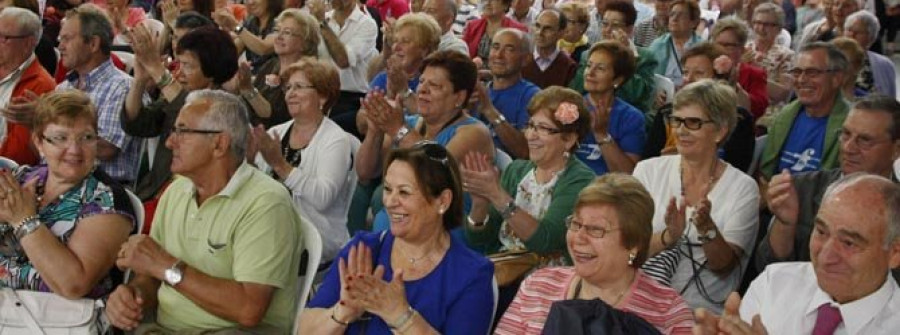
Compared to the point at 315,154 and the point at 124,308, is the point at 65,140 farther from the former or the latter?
the point at 315,154

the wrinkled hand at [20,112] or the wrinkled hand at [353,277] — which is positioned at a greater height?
the wrinkled hand at [353,277]

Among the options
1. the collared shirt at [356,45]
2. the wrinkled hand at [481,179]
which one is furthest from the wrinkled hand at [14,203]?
the collared shirt at [356,45]

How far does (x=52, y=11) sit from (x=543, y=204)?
179 inches

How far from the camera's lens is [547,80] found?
587 centimetres

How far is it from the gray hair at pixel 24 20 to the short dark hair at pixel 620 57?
93.2 inches

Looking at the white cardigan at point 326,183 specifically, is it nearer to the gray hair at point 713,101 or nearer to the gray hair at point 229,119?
the gray hair at point 229,119

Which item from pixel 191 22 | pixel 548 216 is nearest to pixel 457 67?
pixel 548 216

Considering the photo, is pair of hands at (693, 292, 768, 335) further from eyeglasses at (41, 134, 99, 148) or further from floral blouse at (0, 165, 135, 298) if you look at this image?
eyeglasses at (41, 134, 99, 148)

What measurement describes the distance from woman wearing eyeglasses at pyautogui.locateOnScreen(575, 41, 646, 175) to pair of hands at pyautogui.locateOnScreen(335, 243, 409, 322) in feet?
6.26

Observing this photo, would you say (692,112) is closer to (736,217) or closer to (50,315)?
(736,217)

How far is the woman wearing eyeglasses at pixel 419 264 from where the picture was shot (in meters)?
2.68

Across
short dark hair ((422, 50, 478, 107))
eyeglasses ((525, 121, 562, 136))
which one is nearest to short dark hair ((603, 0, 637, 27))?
short dark hair ((422, 50, 478, 107))

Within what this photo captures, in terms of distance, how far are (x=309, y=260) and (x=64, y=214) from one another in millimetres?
681

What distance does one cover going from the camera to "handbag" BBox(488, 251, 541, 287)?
3260mm
